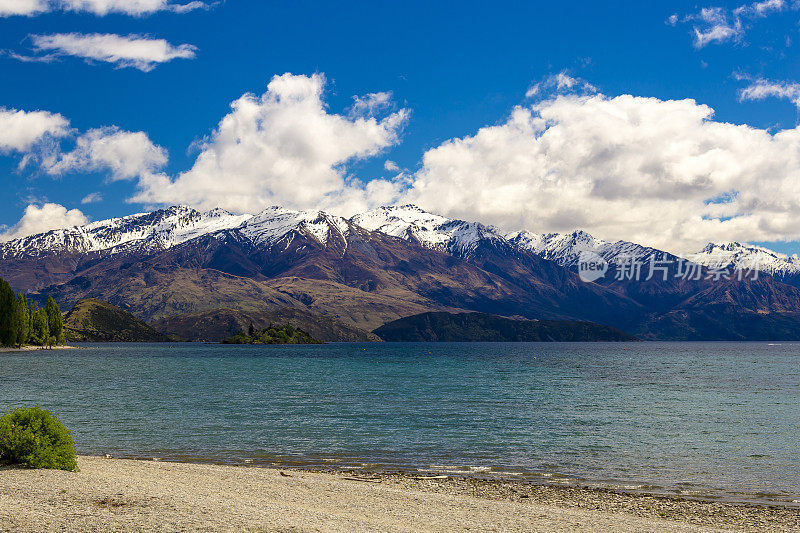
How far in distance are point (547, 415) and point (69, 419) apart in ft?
177

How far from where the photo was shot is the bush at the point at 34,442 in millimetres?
33031

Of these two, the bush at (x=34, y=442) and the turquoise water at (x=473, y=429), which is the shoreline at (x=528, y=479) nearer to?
the turquoise water at (x=473, y=429)

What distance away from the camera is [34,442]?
33219mm

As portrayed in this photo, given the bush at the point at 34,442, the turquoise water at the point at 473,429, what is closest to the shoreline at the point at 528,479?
the turquoise water at the point at 473,429

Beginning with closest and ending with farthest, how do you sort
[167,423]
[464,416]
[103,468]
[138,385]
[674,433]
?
[103,468] < [674,433] < [167,423] < [464,416] < [138,385]

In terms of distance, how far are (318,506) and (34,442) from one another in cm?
1666

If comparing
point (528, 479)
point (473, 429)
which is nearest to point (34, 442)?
point (528, 479)

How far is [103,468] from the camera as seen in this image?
3619cm

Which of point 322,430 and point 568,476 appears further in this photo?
point 322,430

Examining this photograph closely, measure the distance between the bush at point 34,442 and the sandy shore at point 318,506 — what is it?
4.00 feet

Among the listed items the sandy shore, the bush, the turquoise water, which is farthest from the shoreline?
the bush

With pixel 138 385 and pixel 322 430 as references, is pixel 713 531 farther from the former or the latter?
pixel 138 385

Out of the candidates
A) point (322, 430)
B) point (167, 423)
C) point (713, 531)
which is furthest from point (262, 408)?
point (713, 531)

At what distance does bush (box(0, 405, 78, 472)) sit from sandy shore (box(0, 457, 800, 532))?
122cm
